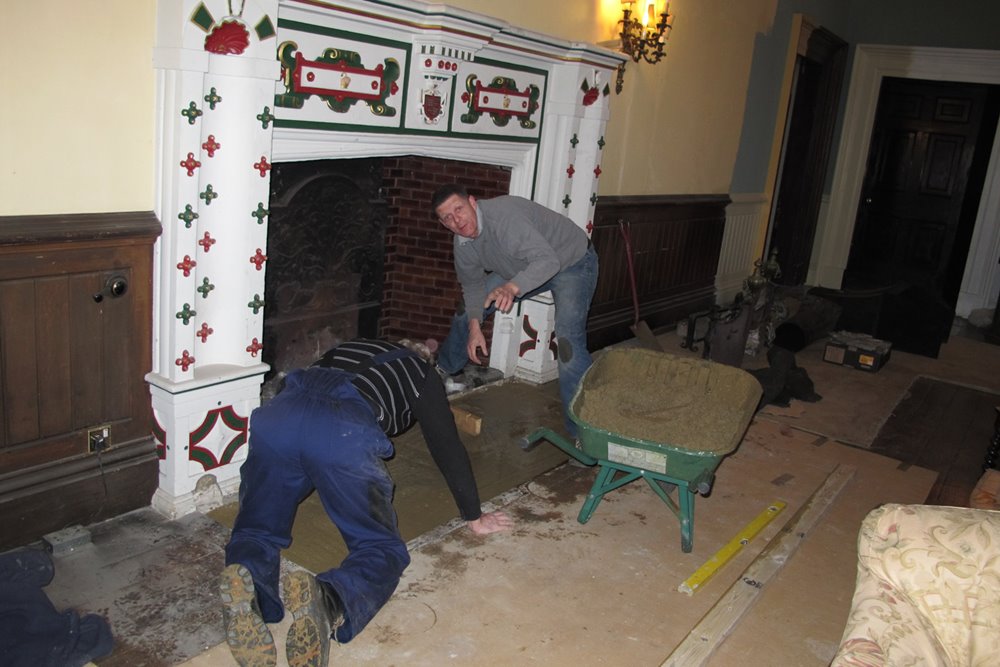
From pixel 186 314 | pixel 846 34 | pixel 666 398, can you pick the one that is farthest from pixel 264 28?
pixel 846 34

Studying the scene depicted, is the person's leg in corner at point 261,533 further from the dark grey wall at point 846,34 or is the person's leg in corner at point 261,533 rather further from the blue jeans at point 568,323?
the dark grey wall at point 846,34

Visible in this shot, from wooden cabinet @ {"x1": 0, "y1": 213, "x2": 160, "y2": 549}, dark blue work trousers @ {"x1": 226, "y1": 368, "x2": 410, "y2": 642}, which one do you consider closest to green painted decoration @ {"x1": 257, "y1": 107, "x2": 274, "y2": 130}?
wooden cabinet @ {"x1": 0, "y1": 213, "x2": 160, "y2": 549}

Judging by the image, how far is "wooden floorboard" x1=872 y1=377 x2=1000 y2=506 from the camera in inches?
189

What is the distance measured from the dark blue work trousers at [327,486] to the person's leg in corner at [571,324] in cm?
196

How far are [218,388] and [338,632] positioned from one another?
1.28 meters

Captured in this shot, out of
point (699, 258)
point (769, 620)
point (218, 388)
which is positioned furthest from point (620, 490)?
point (699, 258)

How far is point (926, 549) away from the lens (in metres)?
2.24

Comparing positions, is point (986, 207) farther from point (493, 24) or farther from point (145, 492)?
point (145, 492)

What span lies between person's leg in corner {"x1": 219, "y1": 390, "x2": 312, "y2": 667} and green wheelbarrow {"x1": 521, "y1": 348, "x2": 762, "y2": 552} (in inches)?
50.1

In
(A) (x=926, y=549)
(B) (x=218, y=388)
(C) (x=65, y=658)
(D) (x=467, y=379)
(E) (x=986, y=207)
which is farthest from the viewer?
(E) (x=986, y=207)

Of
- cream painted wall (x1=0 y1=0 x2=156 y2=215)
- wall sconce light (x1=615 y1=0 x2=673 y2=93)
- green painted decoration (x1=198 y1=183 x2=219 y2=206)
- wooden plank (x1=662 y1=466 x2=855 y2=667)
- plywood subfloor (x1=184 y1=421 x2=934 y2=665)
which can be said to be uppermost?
wall sconce light (x1=615 y1=0 x2=673 y2=93)

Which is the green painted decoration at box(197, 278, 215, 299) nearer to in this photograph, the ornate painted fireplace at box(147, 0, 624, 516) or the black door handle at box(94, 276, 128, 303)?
the ornate painted fireplace at box(147, 0, 624, 516)

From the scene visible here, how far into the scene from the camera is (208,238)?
132 inches

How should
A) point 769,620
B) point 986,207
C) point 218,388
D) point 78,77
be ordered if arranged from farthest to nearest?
point 986,207
point 218,388
point 769,620
point 78,77
